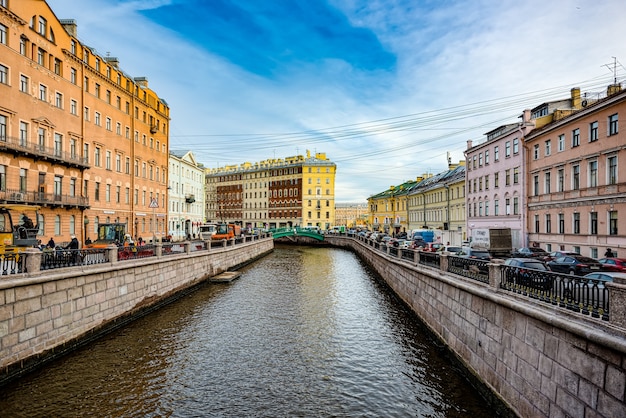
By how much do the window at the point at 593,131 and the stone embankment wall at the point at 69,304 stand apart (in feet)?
98.7

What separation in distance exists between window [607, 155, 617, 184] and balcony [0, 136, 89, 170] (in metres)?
39.7

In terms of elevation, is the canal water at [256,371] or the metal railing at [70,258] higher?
the metal railing at [70,258]

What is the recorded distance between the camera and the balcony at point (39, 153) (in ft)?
86.4

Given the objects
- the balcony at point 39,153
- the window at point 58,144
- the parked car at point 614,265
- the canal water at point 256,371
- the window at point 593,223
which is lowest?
the canal water at point 256,371

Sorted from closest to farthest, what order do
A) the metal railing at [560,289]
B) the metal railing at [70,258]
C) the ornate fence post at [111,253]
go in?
the metal railing at [560,289] → the metal railing at [70,258] → the ornate fence post at [111,253]

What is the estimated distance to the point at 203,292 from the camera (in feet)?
90.5

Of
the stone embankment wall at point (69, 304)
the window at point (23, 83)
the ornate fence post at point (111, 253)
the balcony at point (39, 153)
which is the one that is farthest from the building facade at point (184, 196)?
the ornate fence post at point (111, 253)

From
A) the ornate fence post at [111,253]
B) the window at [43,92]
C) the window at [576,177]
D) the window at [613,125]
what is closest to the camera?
the ornate fence post at [111,253]

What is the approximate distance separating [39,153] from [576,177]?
40.1m

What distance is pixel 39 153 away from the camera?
28.6 meters

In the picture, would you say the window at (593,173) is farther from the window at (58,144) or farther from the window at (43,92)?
the window at (43,92)

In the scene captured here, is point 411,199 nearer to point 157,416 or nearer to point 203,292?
point 203,292

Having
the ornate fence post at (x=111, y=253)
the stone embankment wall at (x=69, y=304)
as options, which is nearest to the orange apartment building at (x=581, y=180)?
the stone embankment wall at (x=69, y=304)

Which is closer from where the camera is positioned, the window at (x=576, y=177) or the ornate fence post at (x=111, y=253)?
the ornate fence post at (x=111, y=253)
